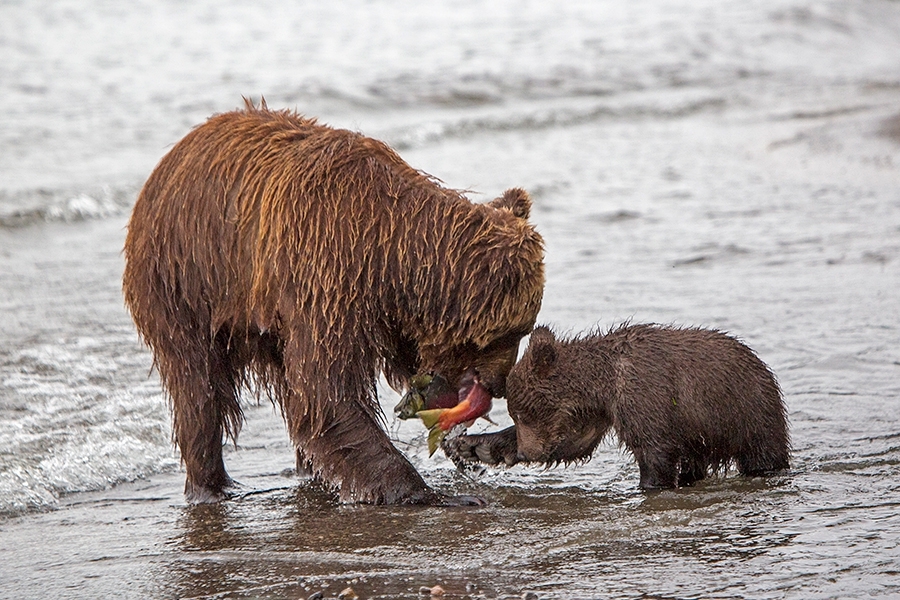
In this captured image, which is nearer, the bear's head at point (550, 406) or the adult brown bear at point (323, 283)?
the adult brown bear at point (323, 283)

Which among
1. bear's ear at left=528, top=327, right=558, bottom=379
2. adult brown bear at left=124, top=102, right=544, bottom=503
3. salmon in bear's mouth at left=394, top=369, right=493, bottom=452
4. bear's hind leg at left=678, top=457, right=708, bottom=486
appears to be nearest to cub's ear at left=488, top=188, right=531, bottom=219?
adult brown bear at left=124, top=102, right=544, bottom=503

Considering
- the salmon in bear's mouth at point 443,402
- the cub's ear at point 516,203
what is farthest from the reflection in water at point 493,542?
the cub's ear at point 516,203

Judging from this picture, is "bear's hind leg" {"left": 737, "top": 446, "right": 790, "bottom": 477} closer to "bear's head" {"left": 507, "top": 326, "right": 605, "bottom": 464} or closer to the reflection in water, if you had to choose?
the reflection in water

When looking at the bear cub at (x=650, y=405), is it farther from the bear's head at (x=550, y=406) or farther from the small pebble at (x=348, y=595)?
the small pebble at (x=348, y=595)

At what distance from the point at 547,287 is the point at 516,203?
3751mm

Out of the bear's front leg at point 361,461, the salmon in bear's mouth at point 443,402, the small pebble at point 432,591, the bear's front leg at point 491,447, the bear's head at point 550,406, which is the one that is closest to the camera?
the small pebble at point 432,591

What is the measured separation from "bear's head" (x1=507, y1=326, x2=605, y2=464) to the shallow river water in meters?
0.18

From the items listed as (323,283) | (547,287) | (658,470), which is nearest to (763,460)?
(658,470)

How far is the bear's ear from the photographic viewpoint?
5.78 metres

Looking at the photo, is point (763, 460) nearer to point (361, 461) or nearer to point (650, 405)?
point (650, 405)

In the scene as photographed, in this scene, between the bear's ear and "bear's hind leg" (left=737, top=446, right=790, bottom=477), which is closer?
"bear's hind leg" (left=737, top=446, right=790, bottom=477)

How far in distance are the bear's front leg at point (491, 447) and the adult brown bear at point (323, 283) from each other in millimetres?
355

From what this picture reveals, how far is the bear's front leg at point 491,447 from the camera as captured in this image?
6.09 meters

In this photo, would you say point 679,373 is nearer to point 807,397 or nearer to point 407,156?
point 807,397
